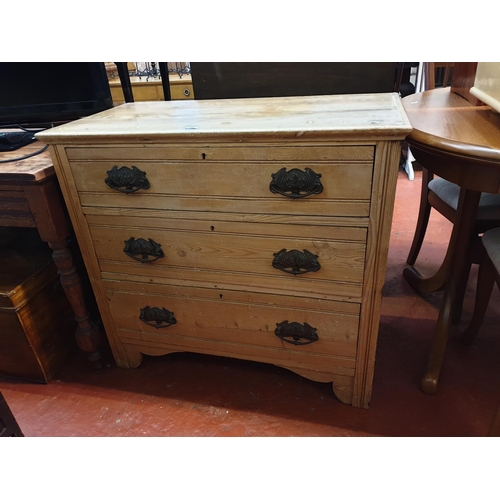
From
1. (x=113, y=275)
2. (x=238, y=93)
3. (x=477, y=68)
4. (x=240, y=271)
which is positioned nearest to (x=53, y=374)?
(x=113, y=275)

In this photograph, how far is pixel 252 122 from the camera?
101cm

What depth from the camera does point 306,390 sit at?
1.35 meters

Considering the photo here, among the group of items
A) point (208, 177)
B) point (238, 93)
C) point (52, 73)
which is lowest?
point (208, 177)

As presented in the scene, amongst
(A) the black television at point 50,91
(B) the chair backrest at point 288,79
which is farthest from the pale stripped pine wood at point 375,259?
(A) the black television at point 50,91

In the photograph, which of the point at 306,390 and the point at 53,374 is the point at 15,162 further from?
the point at 306,390

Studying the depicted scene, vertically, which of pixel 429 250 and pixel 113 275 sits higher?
pixel 113 275

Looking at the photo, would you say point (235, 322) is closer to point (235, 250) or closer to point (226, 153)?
point (235, 250)

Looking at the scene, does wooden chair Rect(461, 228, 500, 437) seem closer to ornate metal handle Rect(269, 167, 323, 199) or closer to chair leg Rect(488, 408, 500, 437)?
chair leg Rect(488, 408, 500, 437)

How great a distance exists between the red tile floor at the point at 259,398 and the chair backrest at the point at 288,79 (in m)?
1.01

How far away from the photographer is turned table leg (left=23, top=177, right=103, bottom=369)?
3.81 feet

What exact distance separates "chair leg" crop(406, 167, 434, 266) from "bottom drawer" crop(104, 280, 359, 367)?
888mm

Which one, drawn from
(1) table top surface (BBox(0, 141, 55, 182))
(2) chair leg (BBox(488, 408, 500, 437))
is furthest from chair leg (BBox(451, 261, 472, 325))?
(1) table top surface (BBox(0, 141, 55, 182))

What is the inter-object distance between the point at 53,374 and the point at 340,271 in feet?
3.88

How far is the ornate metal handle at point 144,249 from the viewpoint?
1.18 meters
